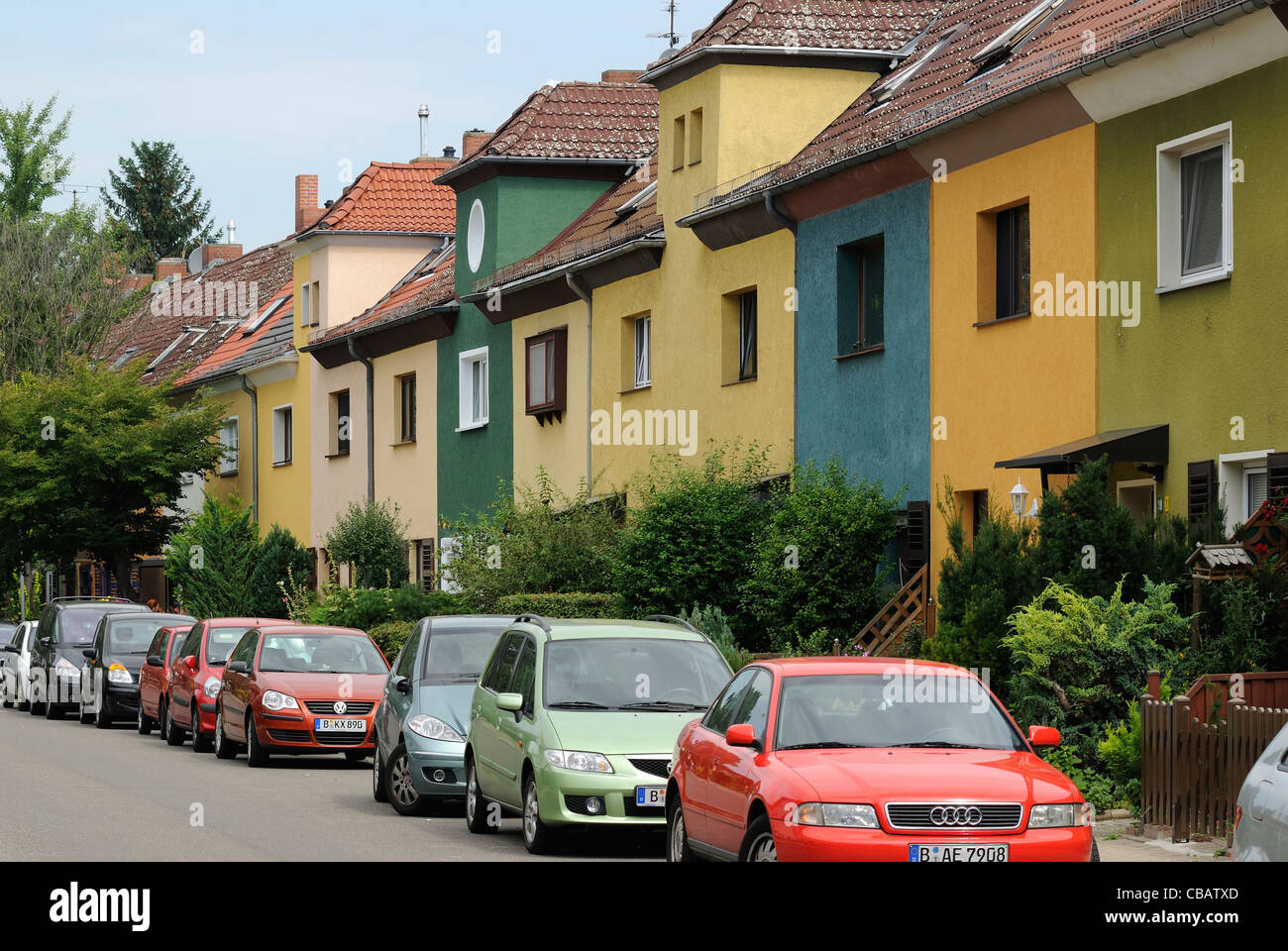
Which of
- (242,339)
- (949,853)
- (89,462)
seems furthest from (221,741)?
(242,339)

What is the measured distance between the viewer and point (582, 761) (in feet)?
44.2

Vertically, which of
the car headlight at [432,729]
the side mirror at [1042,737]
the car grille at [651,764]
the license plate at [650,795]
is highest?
the side mirror at [1042,737]

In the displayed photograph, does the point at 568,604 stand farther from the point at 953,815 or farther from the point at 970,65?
the point at 953,815

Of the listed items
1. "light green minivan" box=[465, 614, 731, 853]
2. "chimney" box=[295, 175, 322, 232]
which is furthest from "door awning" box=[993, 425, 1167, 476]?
"chimney" box=[295, 175, 322, 232]

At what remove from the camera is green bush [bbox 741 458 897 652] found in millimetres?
22469

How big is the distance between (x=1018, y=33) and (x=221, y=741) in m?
12.4

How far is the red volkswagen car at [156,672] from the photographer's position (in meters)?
27.6

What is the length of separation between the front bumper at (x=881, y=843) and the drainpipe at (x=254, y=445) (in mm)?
38586

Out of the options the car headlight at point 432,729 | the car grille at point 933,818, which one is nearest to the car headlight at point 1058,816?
the car grille at point 933,818

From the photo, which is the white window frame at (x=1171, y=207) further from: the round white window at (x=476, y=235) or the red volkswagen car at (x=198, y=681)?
the round white window at (x=476, y=235)

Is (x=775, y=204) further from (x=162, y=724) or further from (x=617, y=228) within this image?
(x=162, y=724)

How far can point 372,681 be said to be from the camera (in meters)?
22.2

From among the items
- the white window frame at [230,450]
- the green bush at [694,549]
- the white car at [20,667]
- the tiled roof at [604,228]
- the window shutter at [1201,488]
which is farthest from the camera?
the white window frame at [230,450]

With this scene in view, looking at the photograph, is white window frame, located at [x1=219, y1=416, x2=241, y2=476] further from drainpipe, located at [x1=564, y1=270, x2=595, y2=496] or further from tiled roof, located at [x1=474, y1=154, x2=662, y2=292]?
drainpipe, located at [x1=564, y1=270, x2=595, y2=496]
